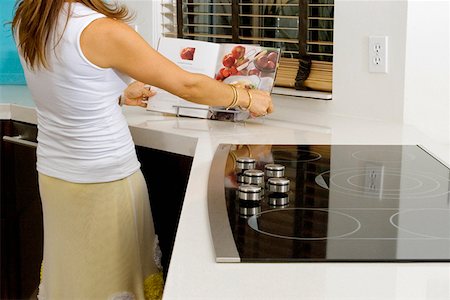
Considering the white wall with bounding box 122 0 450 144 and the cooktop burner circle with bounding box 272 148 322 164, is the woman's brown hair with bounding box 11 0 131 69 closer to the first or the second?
the cooktop burner circle with bounding box 272 148 322 164

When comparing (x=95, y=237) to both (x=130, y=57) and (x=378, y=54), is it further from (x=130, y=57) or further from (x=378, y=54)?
(x=378, y=54)

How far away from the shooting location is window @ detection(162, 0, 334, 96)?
261 cm

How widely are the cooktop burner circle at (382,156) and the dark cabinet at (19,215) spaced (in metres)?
1.14

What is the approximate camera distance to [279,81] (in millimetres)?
2691

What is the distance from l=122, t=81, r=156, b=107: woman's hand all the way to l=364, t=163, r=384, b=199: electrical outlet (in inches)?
33.9

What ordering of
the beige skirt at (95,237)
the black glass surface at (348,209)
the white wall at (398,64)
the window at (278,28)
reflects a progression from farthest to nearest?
the window at (278,28), the white wall at (398,64), the beige skirt at (95,237), the black glass surface at (348,209)

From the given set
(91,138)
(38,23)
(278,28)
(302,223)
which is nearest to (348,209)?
(302,223)

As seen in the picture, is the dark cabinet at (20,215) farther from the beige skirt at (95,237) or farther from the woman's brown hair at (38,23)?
the woman's brown hair at (38,23)

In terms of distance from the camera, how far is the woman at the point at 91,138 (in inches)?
68.4

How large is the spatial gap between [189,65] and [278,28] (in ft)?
1.61

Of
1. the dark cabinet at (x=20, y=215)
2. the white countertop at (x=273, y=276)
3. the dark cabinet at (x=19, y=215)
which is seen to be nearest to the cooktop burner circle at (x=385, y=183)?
the white countertop at (x=273, y=276)

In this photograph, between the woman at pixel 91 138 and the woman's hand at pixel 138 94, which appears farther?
the woman's hand at pixel 138 94

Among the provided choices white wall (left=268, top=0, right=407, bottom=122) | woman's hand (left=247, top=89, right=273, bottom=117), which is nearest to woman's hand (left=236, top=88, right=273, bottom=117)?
woman's hand (left=247, top=89, right=273, bottom=117)

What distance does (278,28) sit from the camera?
9.14ft
